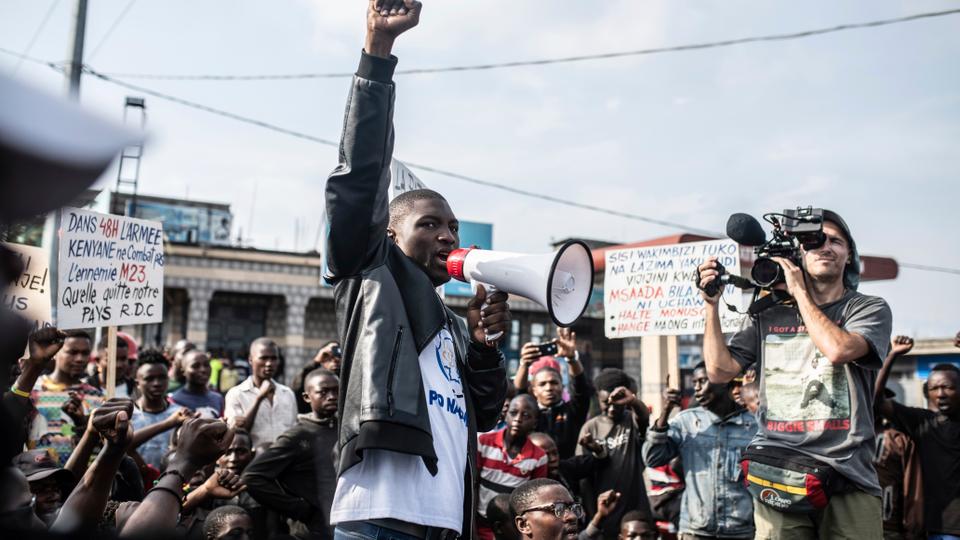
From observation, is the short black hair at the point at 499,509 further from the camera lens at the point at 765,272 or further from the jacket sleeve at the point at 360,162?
the jacket sleeve at the point at 360,162

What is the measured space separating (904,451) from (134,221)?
568cm

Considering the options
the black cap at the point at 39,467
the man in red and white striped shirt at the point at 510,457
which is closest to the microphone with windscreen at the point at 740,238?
the man in red and white striped shirt at the point at 510,457

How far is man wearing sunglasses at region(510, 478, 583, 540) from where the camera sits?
14.1 feet

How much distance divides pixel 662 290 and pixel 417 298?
5278 millimetres

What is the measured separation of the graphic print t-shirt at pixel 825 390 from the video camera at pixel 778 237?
0.18 metres

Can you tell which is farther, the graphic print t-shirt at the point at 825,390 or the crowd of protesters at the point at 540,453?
the crowd of protesters at the point at 540,453

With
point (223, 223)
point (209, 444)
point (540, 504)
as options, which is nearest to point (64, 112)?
point (209, 444)

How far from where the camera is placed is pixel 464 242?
23.9m

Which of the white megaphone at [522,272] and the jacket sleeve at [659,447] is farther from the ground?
the white megaphone at [522,272]

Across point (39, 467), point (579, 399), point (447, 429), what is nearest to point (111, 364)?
point (39, 467)

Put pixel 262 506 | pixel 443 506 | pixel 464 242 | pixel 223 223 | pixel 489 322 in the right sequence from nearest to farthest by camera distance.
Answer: pixel 443 506 → pixel 489 322 → pixel 262 506 → pixel 464 242 → pixel 223 223

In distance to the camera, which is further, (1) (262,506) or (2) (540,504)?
(1) (262,506)

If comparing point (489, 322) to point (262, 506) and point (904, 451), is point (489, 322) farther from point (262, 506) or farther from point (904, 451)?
point (904, 451)

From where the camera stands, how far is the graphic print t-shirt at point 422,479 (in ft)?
7.61
